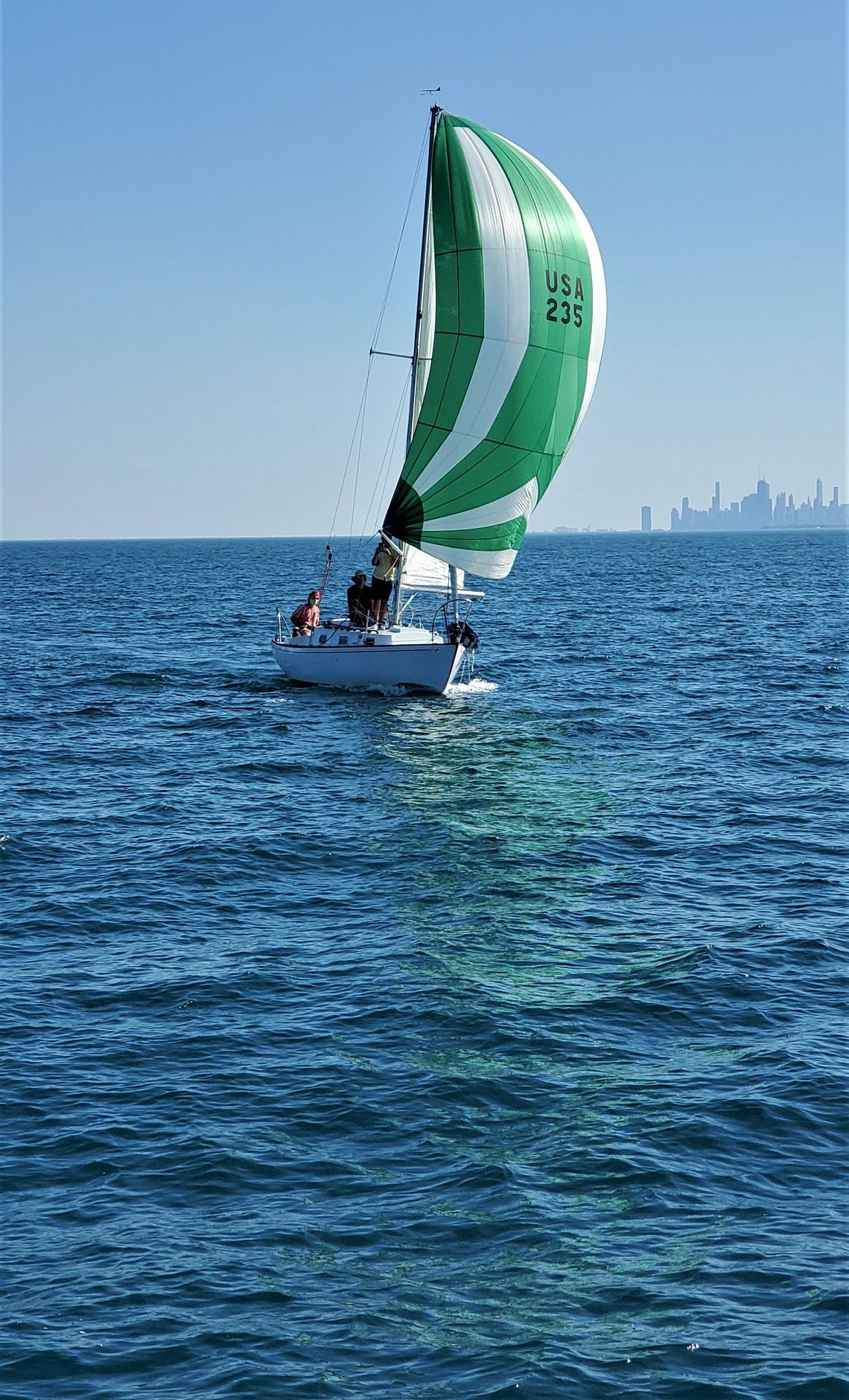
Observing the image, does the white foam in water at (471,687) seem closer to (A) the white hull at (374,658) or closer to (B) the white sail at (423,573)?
(A) the white hull at (374,658)

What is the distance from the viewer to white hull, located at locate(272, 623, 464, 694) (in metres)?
34.5

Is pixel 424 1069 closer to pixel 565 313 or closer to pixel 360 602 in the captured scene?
pixel 360 602

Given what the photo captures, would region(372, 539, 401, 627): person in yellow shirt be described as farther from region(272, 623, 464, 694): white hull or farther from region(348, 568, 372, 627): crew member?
region(272, 623, 464, 694): white hull

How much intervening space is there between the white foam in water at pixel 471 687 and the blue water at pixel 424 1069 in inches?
265

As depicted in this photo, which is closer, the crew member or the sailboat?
the sailboat

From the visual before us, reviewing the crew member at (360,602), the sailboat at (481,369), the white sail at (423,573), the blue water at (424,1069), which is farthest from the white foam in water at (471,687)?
the blue water at (424,1069)

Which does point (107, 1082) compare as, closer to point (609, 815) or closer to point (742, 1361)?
point (742, 1361)

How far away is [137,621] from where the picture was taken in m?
A: 65.0

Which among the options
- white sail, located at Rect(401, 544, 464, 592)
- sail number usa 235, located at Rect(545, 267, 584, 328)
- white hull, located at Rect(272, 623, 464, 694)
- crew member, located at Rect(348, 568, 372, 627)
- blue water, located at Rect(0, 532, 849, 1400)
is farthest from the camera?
white sail, located at Rect(401, 544, 464, 592)

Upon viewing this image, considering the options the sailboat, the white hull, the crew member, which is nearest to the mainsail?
the sailboat

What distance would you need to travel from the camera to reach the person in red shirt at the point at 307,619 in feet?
122

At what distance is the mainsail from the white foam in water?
164 inches

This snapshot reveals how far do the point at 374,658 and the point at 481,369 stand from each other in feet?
25.9

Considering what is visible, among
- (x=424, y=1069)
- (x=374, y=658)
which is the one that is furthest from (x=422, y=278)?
(x=424, y=1069)
